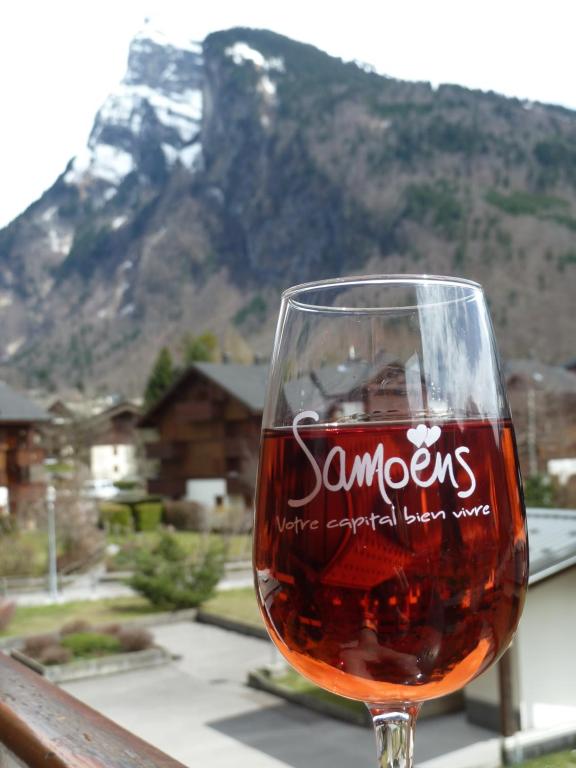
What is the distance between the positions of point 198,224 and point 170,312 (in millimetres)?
15552

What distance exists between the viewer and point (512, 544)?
61cm

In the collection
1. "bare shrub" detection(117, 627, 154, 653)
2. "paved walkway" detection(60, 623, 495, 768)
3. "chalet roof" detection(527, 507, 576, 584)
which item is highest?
"chalet roof" detection(527, 507, 576, 584)

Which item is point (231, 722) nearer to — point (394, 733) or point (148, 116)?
point (394, 733)

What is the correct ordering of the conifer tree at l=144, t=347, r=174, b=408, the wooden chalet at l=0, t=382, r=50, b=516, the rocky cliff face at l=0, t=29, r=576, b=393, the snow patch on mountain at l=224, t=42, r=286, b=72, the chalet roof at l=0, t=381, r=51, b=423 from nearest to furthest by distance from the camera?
1. the wooden chalet at l=0, t=382, r=50, b=516
2. the chalet roof at l=0, t=381, r=51, b=423
3. the conifer tree at l=144, t=347, r=174, b=408
4. the rocky cliff face at l=0, t=29, r=576, b=393
5. the snow patch on mountain at l=224, t=42, r=286, b=72

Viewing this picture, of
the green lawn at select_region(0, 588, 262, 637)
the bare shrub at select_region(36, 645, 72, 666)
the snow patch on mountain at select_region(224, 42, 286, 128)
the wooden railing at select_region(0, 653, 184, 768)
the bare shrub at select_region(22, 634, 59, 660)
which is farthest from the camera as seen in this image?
the snow patch on mountain at select_region(224, 42, 286, 128)

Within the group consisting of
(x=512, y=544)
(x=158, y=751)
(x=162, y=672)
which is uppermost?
(x=512, y=544)

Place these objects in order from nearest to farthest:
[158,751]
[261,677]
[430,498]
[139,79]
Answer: [430,498] → [158,751] → [261,677] → [139,79]

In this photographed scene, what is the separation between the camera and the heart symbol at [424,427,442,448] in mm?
591

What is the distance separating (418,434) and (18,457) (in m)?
33.3

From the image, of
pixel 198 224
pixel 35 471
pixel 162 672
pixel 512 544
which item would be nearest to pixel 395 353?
pixel 512 544

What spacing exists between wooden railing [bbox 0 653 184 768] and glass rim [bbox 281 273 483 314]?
1.29 ft

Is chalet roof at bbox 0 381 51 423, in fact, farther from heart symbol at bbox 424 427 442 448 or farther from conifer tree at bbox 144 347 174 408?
heart symbol at bbox 424 427 442 448

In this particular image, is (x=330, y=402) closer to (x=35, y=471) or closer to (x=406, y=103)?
(x=35, y=471)

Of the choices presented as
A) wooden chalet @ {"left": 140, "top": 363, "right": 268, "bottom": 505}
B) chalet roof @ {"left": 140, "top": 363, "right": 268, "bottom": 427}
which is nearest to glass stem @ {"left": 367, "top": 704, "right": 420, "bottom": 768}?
wooden chalet @ {"left": 140, "top": 363, "right": 268, "bottom": 505}
